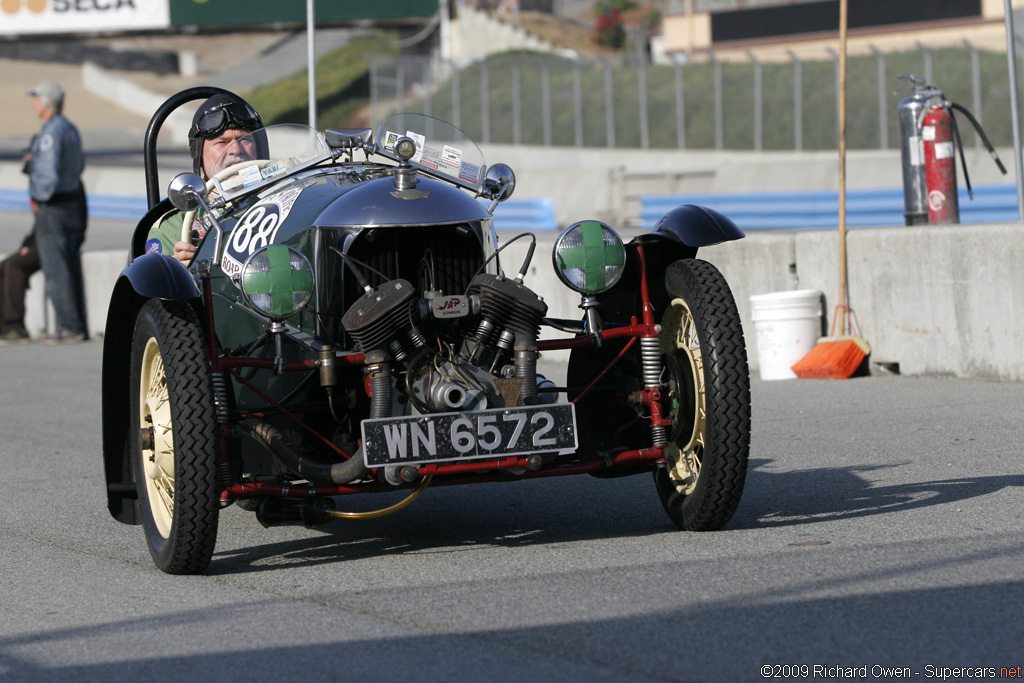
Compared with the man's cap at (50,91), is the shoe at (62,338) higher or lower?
lower

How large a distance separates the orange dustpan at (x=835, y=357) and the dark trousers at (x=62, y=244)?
26.8 ft

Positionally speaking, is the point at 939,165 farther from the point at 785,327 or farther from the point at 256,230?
the point at 256,230

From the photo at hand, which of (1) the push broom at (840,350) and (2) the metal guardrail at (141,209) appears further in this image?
(2) the metal guardrail at (141,209)

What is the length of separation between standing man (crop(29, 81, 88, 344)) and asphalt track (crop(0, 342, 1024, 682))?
7710mm

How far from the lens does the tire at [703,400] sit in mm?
5117

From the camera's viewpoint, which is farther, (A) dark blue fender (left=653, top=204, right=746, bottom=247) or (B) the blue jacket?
(B) the blue jacket

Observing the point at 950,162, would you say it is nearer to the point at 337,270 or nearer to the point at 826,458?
the point at 826,458

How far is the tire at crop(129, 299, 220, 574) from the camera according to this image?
481 cm

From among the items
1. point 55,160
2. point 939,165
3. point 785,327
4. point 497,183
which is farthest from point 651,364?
point 55,160

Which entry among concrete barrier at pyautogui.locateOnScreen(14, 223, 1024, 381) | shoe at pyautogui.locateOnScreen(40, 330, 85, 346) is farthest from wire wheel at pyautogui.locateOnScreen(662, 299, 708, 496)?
shoe at pyautogui.locateOnScreen(40, 330, 85, 346)

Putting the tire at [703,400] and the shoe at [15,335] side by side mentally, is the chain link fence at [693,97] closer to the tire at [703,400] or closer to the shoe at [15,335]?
the shoe at [15,335]

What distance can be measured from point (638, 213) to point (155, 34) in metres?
35.6

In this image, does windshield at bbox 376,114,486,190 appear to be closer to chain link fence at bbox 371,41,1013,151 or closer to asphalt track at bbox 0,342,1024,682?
asphalt track at bbox 0,342,1024,682

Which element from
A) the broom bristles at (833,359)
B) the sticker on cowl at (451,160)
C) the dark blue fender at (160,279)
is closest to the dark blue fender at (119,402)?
the dark blue fender at (160,279)
